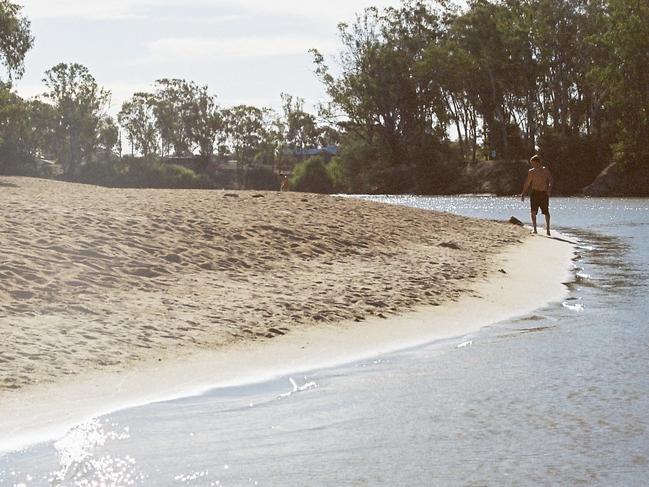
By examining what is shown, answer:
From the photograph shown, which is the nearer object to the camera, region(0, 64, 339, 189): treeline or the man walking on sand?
the man walking on sand

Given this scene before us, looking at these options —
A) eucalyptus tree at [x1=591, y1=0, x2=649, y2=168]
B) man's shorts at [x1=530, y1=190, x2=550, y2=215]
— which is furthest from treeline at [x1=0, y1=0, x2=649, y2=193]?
man's shorts at [x1=530, y1=190, x2=550, y2=215]

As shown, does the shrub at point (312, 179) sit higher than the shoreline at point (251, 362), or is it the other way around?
the shrub at point (312, 179)

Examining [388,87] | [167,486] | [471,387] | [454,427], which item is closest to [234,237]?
[471,387]

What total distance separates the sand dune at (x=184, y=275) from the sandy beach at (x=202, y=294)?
1.3 inches

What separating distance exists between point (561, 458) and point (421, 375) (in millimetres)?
2970

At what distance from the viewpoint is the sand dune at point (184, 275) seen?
10.2m

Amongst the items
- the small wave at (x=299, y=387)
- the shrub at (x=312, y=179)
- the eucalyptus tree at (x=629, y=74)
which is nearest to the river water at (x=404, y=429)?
the small wave at (x=299, y=387)

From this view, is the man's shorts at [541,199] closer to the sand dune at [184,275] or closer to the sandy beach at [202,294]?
the sand dune at [184,275]

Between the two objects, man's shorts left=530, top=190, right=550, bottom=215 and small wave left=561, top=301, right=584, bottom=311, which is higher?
man's shorts left=530, top=190, right=550, bottom=215

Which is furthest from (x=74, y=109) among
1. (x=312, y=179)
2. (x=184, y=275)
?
(x=184, y=275)

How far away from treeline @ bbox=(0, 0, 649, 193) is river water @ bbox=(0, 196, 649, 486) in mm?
68749

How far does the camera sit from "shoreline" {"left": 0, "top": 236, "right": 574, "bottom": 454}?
7.53 m

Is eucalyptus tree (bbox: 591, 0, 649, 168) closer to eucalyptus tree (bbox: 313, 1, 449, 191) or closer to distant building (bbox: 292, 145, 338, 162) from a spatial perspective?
eucalyptus tree (bbox: 313, 1, 449, 191)

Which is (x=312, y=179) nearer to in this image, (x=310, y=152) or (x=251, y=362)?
(x=310, y=152)
